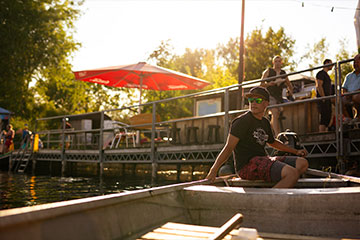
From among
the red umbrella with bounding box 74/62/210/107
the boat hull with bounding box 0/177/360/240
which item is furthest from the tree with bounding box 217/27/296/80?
the boat hull with bounding box 0/177/360/240

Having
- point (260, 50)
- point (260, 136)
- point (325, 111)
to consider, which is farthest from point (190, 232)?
point (260, 50)

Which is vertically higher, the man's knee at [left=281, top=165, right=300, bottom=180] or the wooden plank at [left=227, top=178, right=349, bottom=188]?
the man's knee at [left=281, top=165, right=300, bottom=180]

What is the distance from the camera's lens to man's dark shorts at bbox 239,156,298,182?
3.66 m

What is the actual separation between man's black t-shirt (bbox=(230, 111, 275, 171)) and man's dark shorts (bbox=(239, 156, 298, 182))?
92mm

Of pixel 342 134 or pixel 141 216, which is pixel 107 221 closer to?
pixel 141 216

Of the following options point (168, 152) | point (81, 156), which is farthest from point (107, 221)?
point (81, 156)

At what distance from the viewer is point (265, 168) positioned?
3734 millimetres

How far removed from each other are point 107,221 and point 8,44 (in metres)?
23.2

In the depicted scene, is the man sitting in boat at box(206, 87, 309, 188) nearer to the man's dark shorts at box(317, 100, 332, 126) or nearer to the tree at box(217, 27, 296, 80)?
the man's dark shorts at box(317, 100, 332, 126)

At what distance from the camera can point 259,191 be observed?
9.13 feet

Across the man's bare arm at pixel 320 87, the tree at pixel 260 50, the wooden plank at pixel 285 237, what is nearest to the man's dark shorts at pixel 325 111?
the man's bare arm at pixel 320 87

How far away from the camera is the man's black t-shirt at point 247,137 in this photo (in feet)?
12.7

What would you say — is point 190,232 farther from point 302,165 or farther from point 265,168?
point 302,165

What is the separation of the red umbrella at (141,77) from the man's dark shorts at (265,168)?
8278 mm
